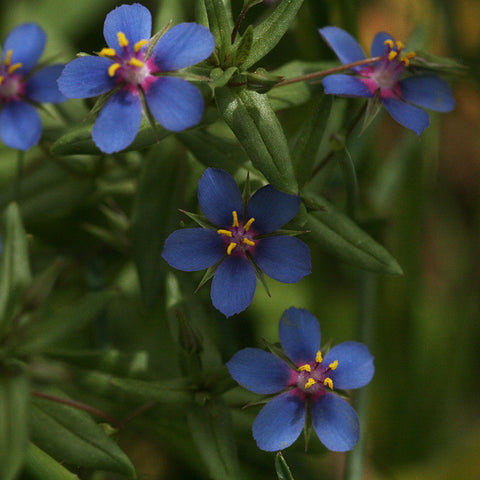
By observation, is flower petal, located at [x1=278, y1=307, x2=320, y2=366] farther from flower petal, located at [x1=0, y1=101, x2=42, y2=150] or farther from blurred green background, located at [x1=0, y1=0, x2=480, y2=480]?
flower petal, located at [x1=0, y1=101, x2=42, y2=150]

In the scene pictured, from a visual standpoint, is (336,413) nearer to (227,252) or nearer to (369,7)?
(227,252)

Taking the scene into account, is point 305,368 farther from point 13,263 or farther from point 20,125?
point 20,125

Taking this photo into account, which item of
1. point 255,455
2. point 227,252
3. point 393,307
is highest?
point 393,307

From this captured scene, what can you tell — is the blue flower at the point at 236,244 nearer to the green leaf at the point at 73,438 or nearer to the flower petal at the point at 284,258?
the flower petal at the point at 284,258

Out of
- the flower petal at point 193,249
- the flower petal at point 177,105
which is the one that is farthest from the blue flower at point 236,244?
the flower petal at point 177,105

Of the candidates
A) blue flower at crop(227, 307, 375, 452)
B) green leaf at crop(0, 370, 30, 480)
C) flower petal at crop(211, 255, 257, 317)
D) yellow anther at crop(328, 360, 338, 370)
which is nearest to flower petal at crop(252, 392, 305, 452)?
blue flower at crop(227, 307, 375, 452)

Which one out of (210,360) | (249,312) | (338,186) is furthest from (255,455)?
(338,186)
